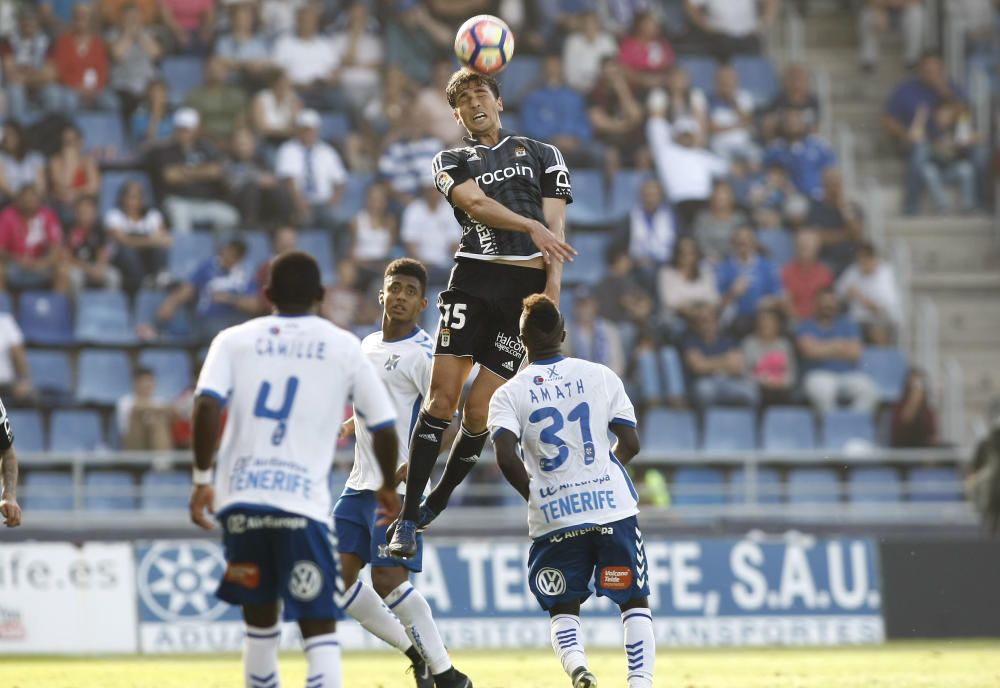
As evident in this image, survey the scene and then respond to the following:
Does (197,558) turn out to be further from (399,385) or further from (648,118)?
(648,118)

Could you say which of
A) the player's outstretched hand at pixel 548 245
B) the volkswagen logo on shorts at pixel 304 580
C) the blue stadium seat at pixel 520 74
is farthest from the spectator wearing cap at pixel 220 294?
the volkswagen logo on shorts at pixel 304 580

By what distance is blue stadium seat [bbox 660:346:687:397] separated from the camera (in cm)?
1930

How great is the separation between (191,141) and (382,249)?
8.31ft

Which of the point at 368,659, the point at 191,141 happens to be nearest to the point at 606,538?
the point at 368,659

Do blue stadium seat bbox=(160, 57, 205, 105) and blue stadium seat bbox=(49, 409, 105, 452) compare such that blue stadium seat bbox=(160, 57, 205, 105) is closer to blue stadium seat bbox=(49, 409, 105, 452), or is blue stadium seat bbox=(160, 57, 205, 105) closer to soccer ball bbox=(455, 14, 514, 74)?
blue stadium seat bbox=(49, 409, 105, 452)

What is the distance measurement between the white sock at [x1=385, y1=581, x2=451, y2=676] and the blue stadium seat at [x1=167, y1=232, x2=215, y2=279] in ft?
31.4

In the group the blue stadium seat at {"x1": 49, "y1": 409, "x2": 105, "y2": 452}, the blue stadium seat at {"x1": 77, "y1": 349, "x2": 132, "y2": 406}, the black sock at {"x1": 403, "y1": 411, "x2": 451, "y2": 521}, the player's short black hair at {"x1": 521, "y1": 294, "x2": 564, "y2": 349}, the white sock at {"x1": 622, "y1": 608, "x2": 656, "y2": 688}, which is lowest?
the white sock at {"x1": 622, "y1": 608, "x2": 656, "y2": 688}

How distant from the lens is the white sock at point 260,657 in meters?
8.01

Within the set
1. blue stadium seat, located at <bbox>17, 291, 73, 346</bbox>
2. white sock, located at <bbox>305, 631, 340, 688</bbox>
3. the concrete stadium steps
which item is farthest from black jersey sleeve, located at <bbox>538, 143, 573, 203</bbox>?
the concrete stadium steps

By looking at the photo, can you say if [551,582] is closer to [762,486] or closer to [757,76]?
[762,486]

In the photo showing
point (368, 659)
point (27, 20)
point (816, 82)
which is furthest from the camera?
point (816, 82)

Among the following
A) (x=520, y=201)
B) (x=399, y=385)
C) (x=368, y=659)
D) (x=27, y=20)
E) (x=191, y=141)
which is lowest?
(x=368, y=659)

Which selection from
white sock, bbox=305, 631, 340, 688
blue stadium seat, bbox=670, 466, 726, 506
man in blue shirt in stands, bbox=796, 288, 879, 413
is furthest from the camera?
man in blue shirt in stands, bbox=796, 288, 879, 413

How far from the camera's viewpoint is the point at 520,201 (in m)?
10.3
